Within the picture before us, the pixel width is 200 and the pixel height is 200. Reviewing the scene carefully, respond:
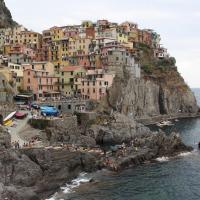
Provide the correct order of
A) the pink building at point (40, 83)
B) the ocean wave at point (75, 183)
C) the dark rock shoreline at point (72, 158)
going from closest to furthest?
the dark rock shoreline at point (72, 158)
the ocean wave at point (75, 183)
the pink building at point (40, 83)

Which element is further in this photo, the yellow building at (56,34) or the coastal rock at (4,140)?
the yellow building at (56,34)

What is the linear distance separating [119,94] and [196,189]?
57.3m

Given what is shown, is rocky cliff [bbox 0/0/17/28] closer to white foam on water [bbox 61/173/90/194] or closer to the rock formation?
the rock formation

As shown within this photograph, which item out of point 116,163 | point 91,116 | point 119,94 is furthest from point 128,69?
→ point 116,163

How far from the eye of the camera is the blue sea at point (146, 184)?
63.8 meters

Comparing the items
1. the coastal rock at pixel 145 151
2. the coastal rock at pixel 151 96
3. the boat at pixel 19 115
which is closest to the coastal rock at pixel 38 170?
the coastal rock at pixel 145 151

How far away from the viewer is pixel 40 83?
113 meters

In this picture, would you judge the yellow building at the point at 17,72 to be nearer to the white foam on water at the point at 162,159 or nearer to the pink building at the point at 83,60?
the pink building at the point at 83,60

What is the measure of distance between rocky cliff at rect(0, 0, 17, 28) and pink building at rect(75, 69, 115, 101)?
4677 centimetres

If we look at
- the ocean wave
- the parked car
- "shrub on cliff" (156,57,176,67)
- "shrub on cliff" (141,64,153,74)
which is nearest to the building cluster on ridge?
"shrub on cliff" (156,57,176,67)

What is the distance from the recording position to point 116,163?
7831 centimetres

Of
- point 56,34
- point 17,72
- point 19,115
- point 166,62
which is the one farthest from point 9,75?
point 166,62

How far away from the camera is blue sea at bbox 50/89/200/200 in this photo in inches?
2510

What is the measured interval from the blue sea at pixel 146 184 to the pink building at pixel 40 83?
1491 inches
